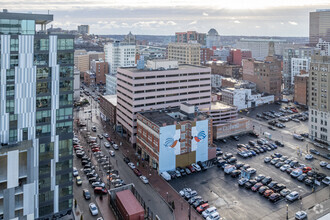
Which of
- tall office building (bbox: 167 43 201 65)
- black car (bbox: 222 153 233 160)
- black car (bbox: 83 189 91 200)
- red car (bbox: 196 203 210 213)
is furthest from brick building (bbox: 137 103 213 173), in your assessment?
tall office building (bbox: 167 43 201 65)

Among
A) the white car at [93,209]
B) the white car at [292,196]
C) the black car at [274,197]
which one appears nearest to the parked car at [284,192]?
the white car at [292,196]

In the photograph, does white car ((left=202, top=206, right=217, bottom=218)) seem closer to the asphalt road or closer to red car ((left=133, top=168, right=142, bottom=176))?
the asphalt road

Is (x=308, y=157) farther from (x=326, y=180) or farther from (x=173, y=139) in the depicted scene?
(x=173, y=139)

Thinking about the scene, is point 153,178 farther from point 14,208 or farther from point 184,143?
point 14,208

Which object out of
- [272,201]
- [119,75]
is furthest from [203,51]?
[272,201]

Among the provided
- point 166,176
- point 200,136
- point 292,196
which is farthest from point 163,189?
point 292,196
